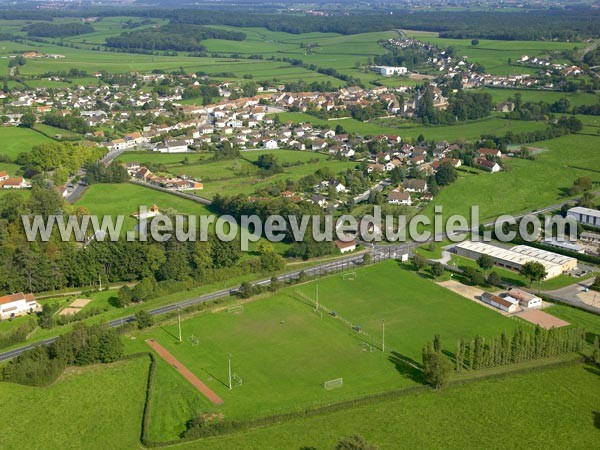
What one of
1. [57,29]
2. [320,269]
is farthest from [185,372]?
[57,29]

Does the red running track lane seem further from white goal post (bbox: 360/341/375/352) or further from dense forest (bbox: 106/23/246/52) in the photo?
dense forest (bbox: 106/23/246/52)

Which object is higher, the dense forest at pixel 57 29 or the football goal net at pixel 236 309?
the dense forest at pixel 57 29

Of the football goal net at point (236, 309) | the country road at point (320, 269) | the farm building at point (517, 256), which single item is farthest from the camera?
the farm building at point (517, 256)

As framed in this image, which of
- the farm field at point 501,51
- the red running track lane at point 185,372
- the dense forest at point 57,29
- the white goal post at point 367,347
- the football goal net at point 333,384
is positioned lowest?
the white goal post at point 367,347

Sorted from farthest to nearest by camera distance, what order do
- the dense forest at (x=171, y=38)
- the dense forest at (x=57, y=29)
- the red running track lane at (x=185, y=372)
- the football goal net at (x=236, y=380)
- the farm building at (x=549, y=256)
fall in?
the dense forest at (x=57, y=29), the dense forest at (x=171, y=38), the farm building at (x=549, y=256), the football goal net at (x=236, y=380), the red running track lane at (x=185, y=372)

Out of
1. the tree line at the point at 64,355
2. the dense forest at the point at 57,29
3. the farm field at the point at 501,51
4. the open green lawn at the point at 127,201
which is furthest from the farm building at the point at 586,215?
the dense forest at the point at 57,29

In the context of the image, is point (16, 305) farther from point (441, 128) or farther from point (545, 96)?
point (545, 96)

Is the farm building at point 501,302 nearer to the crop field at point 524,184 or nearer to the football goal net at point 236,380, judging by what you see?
the football goal net at point 236,380
